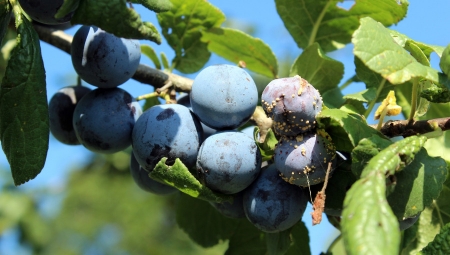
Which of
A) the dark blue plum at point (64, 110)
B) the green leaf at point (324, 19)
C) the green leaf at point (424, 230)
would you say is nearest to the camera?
the green leaf at point (424, 230)

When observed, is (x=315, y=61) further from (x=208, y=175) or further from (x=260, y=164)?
(x=208, y=175)

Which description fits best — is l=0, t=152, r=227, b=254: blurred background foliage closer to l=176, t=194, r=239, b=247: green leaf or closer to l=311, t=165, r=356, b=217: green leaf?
l=176, t=194, r=239, b=247: green leaf

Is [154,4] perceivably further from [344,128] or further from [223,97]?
[344,128]

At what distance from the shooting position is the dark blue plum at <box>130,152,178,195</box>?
65.2 inches

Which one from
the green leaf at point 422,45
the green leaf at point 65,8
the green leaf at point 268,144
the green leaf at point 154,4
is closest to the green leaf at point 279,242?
the green leaf at point 268,144

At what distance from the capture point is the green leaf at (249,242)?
5.69ft

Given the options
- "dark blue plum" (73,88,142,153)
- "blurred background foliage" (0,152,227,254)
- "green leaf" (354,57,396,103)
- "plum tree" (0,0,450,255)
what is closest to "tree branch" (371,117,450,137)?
"plum tree" (0,0,450,255)

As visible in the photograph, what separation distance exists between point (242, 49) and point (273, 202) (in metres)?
0.73

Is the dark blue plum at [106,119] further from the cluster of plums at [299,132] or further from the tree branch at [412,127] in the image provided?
the tree branch at [412,127]

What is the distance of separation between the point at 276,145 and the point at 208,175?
0.18 meters

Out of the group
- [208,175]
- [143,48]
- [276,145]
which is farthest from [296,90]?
[143,48]

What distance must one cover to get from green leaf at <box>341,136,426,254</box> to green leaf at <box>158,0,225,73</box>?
95 centimetres

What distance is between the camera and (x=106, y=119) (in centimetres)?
150

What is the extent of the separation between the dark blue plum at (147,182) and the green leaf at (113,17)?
652mm
